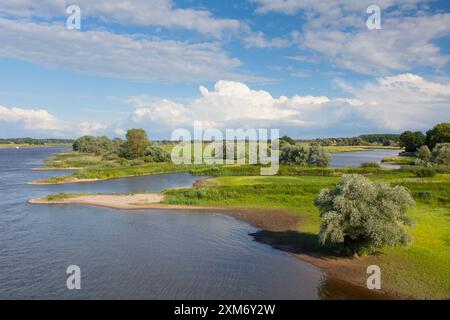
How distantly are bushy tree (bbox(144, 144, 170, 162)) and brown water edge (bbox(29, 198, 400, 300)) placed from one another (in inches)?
2428

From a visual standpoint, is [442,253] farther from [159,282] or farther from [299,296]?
[159,282]

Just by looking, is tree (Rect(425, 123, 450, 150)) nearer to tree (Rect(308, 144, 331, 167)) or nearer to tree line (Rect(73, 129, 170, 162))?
tree (Rect(308, 144, 331, 167))

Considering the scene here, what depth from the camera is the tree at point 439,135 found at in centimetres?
11673

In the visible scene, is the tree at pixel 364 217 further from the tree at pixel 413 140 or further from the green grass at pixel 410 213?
the tree at pixel 413 140

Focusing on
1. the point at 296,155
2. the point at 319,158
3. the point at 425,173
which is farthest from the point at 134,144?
the point at 425,173

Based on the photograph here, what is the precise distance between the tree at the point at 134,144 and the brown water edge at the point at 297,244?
65398 millimetres

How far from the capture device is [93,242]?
107ft

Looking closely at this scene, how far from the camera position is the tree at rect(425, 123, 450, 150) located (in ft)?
383

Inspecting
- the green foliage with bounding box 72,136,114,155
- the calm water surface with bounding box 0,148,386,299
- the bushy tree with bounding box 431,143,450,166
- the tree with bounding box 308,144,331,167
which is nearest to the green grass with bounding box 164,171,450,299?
the calm water surface with bounding box 0,148,386,299

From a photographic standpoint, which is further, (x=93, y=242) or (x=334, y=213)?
(x=93, y=242)

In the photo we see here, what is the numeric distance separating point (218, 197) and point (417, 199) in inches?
1032

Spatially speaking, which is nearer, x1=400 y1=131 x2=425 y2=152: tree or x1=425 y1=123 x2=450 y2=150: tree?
x1=425 y1=123 x2=450 y2=150: tree

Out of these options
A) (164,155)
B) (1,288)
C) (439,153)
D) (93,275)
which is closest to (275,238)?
(93,275)

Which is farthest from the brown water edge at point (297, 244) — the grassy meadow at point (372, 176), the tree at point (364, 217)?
the tree at point (364, 217)
